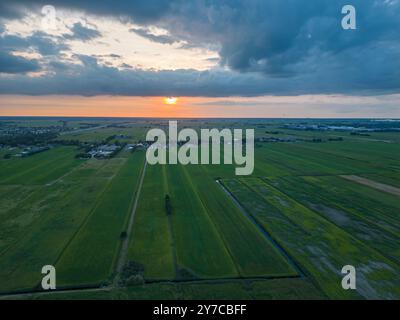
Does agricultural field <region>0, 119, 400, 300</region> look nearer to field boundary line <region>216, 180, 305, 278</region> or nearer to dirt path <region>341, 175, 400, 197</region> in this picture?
field boundary line <region>216, 180, 305, 278</region>

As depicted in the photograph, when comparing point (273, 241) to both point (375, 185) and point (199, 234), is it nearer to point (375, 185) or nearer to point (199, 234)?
point (199, 234)

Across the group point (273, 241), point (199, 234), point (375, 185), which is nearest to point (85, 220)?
point (199, 234)

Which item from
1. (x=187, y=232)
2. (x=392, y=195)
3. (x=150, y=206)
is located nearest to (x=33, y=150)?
(x=150, y=206)

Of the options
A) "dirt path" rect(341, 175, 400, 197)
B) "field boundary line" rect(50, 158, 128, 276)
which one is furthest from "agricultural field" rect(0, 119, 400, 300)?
"dirt path" rect(341, 175, 400, 197)

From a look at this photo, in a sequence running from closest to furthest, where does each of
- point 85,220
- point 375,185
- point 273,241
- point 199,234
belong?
point 273,241, point 199,234, point 85,220, point 375,185

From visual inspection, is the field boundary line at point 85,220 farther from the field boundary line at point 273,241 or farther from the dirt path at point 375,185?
the dirt path at point 375,185

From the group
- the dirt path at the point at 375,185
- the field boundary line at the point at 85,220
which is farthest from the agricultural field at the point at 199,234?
the dirt path at the point at 375,185

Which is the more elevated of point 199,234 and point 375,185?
point 375,185

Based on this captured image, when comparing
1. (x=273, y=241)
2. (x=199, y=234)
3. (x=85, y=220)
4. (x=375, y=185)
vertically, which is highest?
(x=375, y=185)

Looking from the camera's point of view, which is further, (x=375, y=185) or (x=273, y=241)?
(x=375, y=185)
